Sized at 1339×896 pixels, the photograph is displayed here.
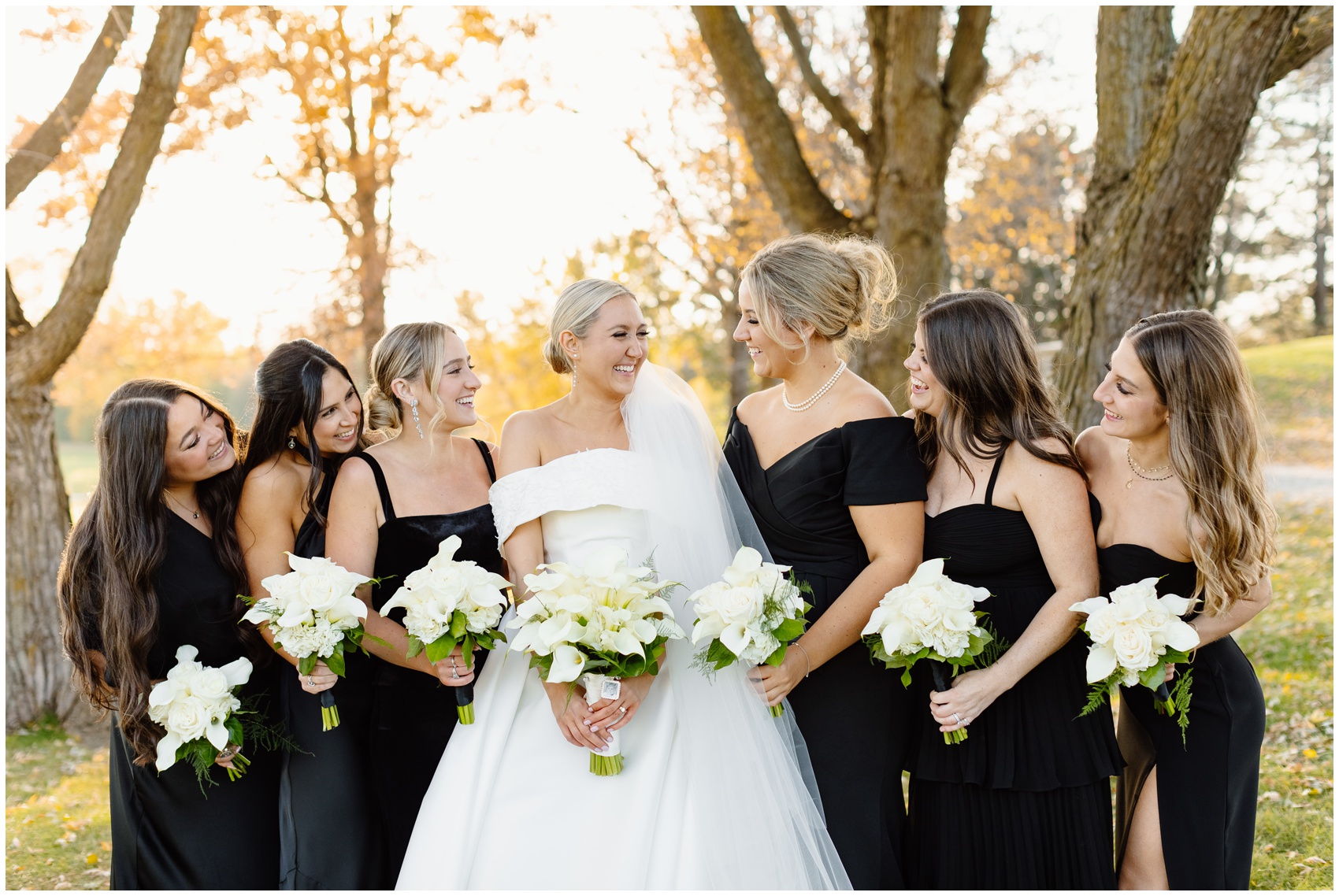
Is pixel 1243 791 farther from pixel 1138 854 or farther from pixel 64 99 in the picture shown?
pixel 64 99

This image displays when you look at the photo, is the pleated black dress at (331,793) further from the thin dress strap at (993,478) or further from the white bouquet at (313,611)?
the thin dress strap at (993,478)

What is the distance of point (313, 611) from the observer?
3.52 metres

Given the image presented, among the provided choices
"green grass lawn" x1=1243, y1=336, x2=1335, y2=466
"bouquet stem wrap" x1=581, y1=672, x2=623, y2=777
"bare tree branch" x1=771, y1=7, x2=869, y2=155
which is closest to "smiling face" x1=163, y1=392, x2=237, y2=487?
"bouquet stem wrap" x1=581, y1=672, x2=623, y2=777

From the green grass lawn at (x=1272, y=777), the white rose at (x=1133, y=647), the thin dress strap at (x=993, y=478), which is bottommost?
the green grass lawn at (x=1272, y=777)

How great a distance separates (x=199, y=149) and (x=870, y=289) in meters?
11.6

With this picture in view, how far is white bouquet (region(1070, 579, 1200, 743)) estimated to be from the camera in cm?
319

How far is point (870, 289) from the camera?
3.95m

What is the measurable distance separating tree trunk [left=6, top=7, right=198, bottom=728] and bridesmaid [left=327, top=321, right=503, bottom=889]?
4.47m

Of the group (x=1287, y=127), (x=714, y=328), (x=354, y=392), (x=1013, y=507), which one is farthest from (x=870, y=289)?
(x=1287, y=127)

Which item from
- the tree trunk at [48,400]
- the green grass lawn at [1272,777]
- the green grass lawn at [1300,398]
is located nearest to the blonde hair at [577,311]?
the green grass lawn at [1272,777]

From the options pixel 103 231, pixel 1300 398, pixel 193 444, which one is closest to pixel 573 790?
pixel 193 444

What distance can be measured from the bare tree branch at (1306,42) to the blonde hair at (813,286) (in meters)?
3.86

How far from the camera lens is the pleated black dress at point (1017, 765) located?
11.7 feet

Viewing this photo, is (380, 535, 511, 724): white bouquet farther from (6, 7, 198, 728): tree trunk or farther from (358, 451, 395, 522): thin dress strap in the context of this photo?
(6, 7, 198, 728): tree trunk
